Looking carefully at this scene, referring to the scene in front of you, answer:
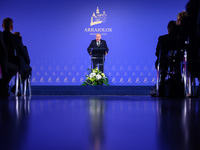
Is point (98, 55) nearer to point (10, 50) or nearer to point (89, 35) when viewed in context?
point (89, 35)

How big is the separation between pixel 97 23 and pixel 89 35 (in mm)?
410

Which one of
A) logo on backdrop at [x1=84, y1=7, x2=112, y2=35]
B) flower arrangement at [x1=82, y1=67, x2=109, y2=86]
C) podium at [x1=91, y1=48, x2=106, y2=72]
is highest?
logo on backdrop at [x1=84, y1=7, x2=112, y2=35]

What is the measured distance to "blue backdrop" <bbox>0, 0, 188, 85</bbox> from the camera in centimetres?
713

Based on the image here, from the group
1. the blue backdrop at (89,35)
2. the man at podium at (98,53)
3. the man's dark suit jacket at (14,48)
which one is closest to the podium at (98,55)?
the man at podium at (98,53)

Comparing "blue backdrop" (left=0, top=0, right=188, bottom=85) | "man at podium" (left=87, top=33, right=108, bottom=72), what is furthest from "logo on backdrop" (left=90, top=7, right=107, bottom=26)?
"man at podium" (left=87, top=33, right=108, bottom=72)

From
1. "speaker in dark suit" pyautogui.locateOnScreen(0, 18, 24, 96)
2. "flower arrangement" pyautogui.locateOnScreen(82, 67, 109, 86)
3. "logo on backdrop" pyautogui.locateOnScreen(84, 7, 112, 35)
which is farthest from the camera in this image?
"logo on backdrop" pyautogui.locateOnScreen(84, 7, 112, 35)

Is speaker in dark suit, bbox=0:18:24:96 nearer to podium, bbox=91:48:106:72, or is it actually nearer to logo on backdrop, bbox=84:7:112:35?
podium, bbox=91:48:106:72

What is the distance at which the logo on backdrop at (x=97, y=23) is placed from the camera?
7105mm

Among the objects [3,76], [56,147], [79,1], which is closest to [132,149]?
[56,147]

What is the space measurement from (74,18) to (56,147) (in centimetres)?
734

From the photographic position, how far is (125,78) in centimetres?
719

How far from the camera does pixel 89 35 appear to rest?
281 inches

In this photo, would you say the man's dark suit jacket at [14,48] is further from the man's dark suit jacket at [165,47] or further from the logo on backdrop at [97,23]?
the logo on backdrop at [97,23]

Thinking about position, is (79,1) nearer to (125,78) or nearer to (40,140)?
(125,78)
